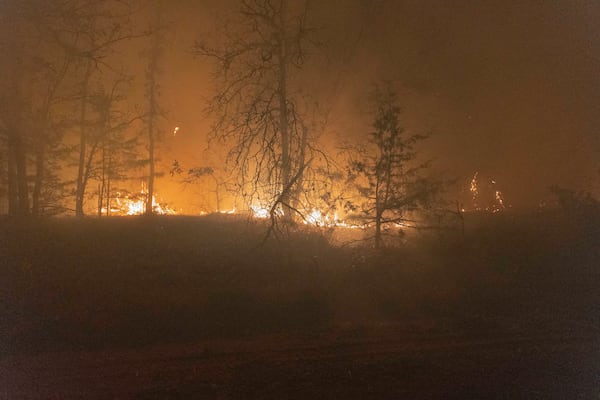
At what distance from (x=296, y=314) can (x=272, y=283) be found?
5.72 ft

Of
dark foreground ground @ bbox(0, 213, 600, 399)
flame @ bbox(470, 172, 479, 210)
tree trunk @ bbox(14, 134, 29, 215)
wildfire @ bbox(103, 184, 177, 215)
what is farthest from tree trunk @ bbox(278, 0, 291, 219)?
wildfire @ bbox(103, 184, 177, 215)

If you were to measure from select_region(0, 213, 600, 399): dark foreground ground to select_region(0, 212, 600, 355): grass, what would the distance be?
0.04 meters

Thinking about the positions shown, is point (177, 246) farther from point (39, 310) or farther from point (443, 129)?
point (443, 129)

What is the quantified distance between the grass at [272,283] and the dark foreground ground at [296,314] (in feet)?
0.14

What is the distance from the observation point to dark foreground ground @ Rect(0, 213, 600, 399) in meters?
5.98

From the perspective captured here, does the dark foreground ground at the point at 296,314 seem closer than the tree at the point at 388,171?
Yes

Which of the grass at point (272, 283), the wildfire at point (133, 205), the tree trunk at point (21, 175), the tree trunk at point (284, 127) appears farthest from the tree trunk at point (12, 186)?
the wildfire at point (133, 205)

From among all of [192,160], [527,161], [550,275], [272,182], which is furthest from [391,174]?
[192,160]

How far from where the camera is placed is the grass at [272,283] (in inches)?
325

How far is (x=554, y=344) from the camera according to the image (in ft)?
24.4

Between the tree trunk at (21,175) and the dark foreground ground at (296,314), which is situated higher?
the tree trunk at (21,175)

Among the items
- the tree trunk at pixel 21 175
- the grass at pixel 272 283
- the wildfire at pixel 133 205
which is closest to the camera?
the grass at pixel 272 283

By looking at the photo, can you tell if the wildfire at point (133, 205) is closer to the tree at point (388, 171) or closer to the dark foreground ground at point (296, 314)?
the dark foreground ground at point (296, 314)

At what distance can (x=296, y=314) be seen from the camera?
909 cm
